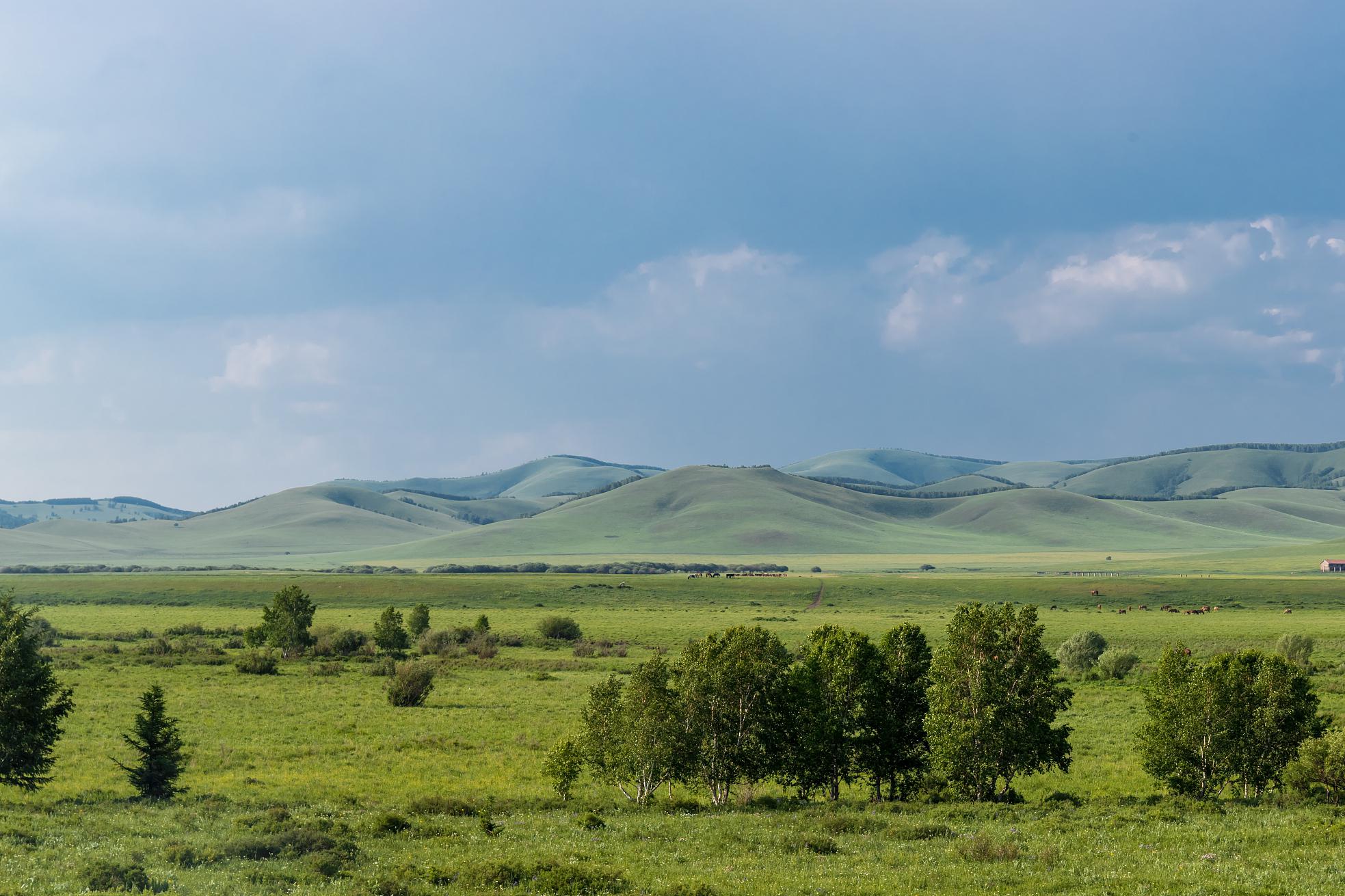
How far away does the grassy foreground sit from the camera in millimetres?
21516

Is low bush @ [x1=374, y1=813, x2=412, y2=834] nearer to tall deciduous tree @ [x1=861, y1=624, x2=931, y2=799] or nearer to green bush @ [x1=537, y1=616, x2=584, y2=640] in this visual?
tall deciduous tree @ [x1=861, y1=624, x2=931, y2=799]

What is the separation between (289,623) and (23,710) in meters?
52.3

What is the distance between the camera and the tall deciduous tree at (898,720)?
3222 cm

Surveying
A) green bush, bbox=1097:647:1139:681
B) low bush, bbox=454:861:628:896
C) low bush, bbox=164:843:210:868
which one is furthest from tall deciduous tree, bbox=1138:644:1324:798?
green bush, bbox=1097:647:1139:681

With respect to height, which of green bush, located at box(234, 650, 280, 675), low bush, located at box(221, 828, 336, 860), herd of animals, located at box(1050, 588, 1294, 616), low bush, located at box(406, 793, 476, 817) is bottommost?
herd of animals, located at box(1050, 588, 1294, 616)

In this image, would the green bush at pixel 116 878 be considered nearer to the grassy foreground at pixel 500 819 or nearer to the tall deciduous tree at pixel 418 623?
the grassy foreground at pixel 500 819

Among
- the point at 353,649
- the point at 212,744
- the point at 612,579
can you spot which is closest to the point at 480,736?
the point at 212,744

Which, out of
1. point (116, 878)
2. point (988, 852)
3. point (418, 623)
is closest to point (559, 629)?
point (418, 623)

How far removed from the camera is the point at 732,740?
1266 inches

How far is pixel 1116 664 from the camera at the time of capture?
66.2 metres

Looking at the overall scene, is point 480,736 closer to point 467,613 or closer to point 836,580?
point 467,613

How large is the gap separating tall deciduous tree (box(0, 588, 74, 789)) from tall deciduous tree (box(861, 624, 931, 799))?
28817 millimetres

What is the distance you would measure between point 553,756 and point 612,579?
5882 inches

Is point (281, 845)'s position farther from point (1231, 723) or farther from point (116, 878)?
point (1231, 723)
